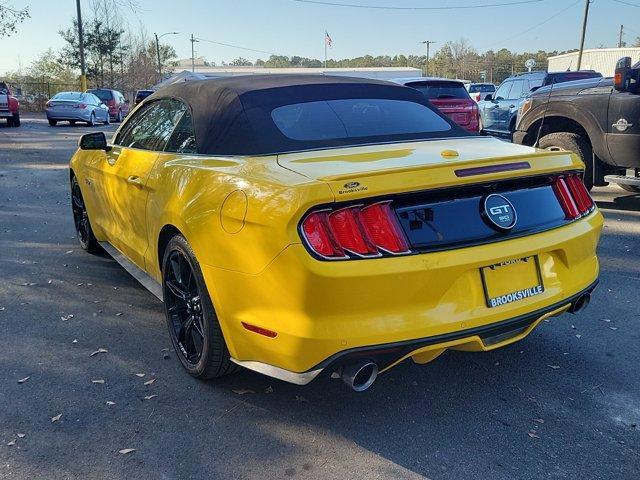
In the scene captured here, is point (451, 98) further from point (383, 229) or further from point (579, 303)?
point (383, 229)

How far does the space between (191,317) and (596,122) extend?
578 centimetres

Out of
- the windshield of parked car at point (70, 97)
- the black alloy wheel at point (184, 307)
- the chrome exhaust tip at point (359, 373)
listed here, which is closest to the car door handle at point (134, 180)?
the black alloy wheel at point (184, 307)

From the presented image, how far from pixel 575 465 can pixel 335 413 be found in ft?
3.55

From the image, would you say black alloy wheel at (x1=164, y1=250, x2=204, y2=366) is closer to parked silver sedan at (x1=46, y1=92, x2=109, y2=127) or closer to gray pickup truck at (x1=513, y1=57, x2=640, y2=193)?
gray pickup truck at (x1=513, y1=57, x2=640, y2=193)

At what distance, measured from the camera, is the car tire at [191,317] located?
9.78ft

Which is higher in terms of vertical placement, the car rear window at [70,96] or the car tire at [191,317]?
the car rear window at [70,96]

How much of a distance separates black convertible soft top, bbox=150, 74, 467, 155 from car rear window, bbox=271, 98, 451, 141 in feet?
0.17

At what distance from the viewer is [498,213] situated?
9.01 ft

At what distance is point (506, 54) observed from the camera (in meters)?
116

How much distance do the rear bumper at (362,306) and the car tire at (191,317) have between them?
210 millimetres

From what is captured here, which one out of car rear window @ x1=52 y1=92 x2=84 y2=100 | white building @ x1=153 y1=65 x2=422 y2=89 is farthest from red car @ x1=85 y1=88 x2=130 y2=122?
car rear window @ x1=52 y1=92 x2=84 y2=100

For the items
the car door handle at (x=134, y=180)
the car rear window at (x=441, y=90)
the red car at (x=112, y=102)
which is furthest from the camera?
the red car at (x=112, y=102)

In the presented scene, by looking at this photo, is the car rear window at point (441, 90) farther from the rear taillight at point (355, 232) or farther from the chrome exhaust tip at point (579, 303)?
the rear taillight at point (355, 232)

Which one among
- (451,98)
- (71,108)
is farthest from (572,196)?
(71,108)
